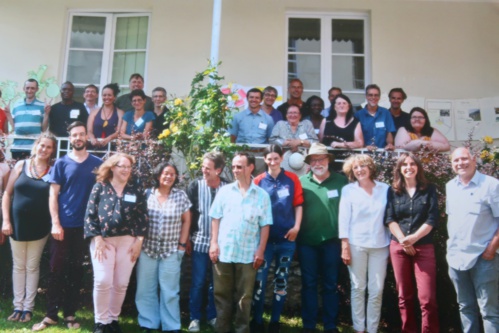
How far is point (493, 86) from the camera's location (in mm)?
7590

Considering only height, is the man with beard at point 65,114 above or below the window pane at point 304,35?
below

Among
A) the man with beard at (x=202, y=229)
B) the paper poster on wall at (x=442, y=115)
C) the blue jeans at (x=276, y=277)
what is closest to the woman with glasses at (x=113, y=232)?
the man with beard at (x=202, y=229)

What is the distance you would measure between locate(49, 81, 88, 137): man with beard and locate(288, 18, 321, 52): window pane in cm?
349

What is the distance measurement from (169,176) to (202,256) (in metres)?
0.80

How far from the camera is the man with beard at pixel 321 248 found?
4352 millimetres

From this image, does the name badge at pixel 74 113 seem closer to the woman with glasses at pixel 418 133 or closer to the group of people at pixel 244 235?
the group of people at pixel 244 235

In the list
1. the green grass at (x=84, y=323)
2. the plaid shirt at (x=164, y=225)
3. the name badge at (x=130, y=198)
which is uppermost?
the name badge at (x=130, y=198)

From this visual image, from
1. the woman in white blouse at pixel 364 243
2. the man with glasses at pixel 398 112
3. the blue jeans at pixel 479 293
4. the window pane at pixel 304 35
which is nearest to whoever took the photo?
the blue jeans at pixel 479 293

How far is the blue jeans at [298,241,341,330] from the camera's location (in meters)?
4.35

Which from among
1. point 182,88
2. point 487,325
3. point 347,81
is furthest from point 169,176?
point 347,81

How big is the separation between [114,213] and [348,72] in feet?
16.6

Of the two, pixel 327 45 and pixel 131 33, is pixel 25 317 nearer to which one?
pixel 131 33

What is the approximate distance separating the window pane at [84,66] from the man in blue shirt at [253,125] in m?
3.24

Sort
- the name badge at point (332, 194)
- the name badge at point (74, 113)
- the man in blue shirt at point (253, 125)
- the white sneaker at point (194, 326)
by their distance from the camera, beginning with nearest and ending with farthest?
the white sneaker at point (194, 326)
the name badge at point (332, 194)
the man in blue shirt at point (253, 125)
the name badge at point (74, 113)
